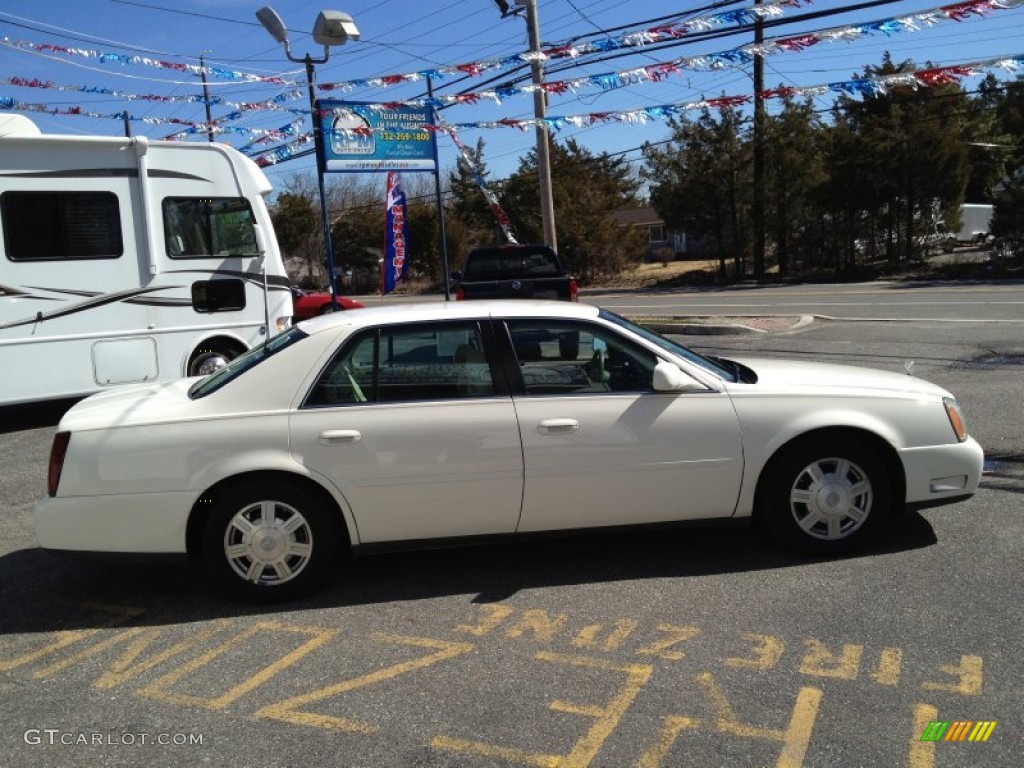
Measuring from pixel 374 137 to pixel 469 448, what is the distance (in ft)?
36.8

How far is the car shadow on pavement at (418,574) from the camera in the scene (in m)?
4.25

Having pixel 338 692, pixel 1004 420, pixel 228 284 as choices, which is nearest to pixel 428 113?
pixel 228 284

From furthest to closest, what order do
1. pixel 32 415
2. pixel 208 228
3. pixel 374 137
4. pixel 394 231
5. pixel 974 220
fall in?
1. pixel 974 220
2. pixel 394 231
3. pixel 374 137
4. pixel 32 415
5. pixel 208 228

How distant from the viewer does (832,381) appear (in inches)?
181

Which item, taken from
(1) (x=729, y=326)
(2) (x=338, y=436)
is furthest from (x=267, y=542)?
(1) (x=729, y=326)

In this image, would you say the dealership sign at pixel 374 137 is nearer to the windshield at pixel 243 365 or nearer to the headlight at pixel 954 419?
the windshield at pixel 243 365

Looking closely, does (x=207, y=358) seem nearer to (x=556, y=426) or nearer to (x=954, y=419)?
(x=556, y=426)

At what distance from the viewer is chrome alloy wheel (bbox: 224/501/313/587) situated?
4.14 metres

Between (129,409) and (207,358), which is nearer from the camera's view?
(129,409)

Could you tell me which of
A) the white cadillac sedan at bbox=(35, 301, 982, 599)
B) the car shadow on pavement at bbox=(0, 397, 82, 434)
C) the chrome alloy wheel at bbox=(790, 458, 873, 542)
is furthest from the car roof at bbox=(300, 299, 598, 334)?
the car shadow on pavement at bbox=(0, 397, 82, 434)

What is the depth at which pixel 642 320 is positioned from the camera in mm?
17641

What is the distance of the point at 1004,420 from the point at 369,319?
5.78 metres

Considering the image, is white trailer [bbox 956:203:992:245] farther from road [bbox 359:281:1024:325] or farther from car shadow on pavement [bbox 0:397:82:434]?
car shadow on pavement [bbox 0:397:82:434]

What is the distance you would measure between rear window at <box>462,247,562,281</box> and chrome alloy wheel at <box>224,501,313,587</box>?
9.00 metres
